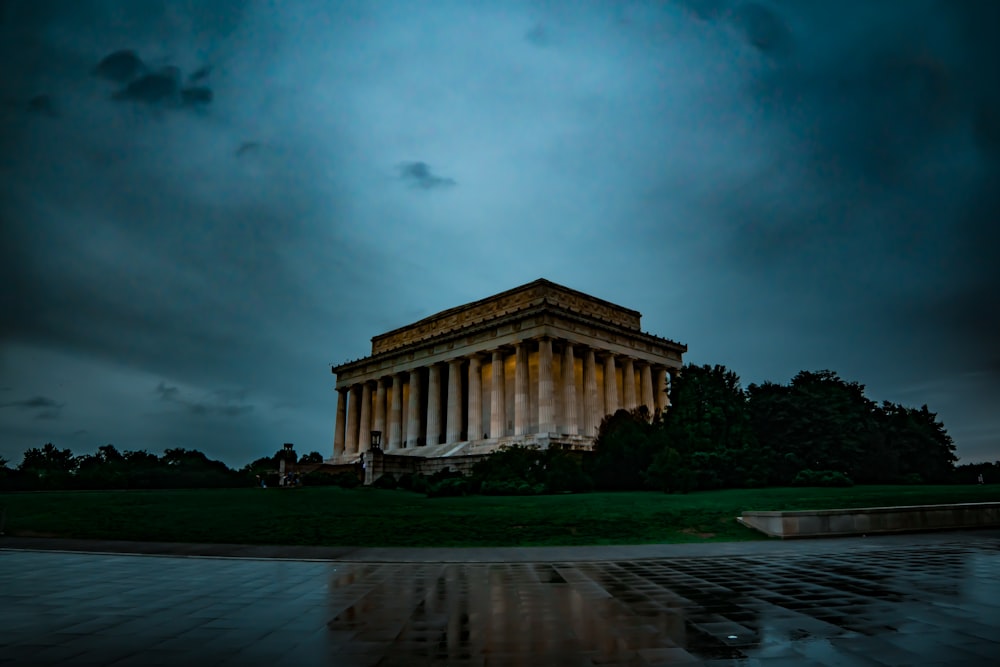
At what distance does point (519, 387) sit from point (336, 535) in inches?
1692

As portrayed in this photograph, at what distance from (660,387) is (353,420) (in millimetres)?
43253

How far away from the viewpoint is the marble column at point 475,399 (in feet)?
222

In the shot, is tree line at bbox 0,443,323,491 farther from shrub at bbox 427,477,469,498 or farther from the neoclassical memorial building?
shrub at bbox 427,477,469,498

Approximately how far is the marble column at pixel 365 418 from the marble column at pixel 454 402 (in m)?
17.7

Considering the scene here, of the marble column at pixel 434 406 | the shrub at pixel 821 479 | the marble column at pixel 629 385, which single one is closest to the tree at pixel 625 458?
the shrub at pixel 821 479

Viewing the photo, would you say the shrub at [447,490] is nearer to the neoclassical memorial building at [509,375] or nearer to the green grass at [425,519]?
the green grass at [425,519]

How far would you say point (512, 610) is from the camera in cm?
908

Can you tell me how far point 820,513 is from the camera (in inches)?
799

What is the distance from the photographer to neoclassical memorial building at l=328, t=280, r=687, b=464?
205ft

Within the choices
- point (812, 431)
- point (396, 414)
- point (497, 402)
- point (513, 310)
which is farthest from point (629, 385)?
point (396, 414)

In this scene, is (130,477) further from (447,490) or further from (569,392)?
(569,392)

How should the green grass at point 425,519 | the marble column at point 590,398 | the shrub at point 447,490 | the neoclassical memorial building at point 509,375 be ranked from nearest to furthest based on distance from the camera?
the green grass at point 425,519 < the shrub at point 447,490 < the neoclassical memorial building at point 509,375 < the marble column at point 590,398

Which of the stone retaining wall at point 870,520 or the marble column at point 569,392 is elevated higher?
the marble column at point 569,392

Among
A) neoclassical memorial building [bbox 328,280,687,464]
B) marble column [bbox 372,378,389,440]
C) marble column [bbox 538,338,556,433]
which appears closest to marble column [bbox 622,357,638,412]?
neoclassical memorial building [bbox 328,280,687,464]
